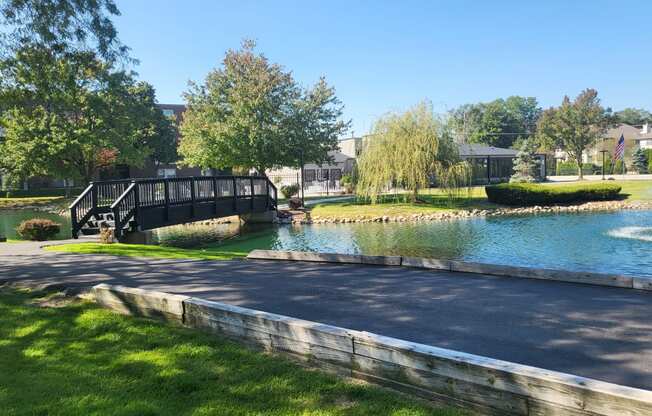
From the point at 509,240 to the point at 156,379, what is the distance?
1594 cm

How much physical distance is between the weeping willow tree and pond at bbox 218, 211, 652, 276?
4.21 m

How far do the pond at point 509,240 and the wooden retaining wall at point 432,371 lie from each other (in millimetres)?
10179

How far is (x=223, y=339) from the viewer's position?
4574 mm

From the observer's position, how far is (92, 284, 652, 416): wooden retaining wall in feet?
9.55

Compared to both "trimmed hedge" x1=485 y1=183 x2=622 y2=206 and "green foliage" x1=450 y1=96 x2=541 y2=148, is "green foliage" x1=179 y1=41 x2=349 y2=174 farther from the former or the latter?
"green foliage" x1=450 y1=96 x2=541 y2=148

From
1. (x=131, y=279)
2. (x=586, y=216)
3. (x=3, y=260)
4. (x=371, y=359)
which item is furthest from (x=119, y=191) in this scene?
(x=586, y=216)

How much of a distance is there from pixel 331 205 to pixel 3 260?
21.6 meters

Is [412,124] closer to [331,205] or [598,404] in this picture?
[331,205]

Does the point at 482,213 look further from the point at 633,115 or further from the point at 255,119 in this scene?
the point at 633,115

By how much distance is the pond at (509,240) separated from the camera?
44.4 ft

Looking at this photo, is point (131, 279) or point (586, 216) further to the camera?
point (586, 216)

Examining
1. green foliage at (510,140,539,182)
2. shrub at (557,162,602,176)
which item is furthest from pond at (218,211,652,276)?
shrub at (557,162,602,176)

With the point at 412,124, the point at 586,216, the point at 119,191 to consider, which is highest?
the point at 412,124

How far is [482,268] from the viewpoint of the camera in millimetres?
7828
